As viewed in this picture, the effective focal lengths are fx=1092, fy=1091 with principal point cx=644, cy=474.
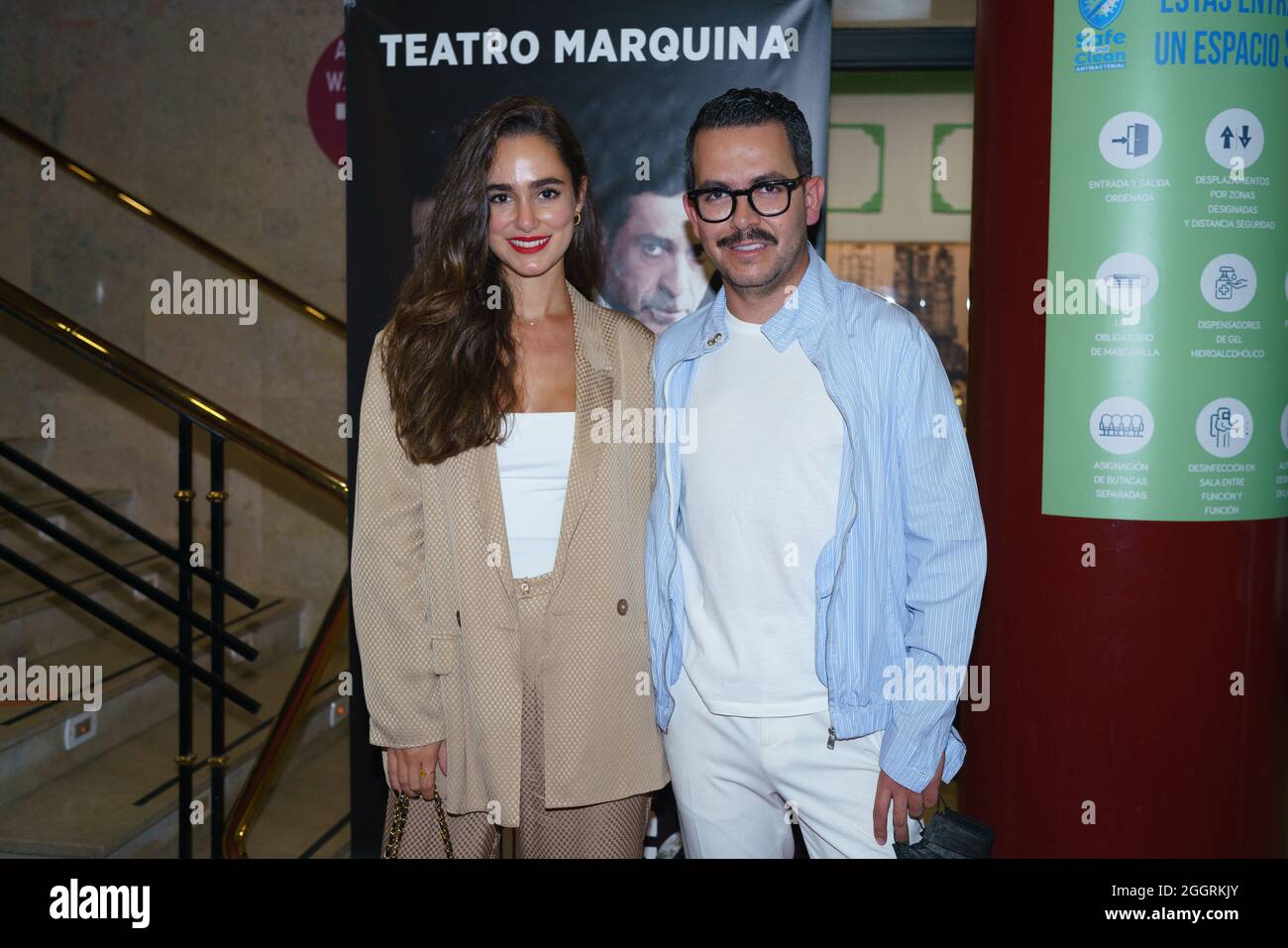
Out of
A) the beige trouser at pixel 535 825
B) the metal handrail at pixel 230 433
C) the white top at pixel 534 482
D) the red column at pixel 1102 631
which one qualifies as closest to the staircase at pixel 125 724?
the metal handrail at pixel 230 433

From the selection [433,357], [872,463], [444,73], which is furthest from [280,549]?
[872,463]

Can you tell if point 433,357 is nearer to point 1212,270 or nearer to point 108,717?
point 1212,270

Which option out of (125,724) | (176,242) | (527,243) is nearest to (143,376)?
(527,243)

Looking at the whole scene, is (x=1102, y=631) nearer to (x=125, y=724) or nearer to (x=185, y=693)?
(x=185, y=693)

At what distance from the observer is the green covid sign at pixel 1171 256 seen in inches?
86.0

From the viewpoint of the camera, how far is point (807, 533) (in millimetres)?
1928

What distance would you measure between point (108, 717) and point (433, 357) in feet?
7.12

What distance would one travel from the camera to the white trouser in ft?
6.42

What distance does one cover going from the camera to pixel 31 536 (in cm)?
440

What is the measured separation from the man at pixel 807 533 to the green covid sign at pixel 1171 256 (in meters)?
0.54

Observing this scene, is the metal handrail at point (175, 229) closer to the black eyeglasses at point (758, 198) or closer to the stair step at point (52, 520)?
the stair step at point (52, 520)

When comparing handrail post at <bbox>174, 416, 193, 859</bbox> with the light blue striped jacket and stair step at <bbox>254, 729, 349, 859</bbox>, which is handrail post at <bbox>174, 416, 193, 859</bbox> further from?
the light blue striped jacket

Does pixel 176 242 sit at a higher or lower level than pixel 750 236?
higher

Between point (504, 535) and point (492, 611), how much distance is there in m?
0.14
